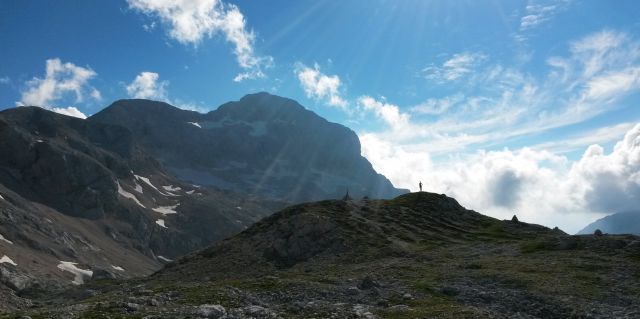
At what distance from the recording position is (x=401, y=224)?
80250mm

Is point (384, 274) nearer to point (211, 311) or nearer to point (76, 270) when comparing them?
point (211, 311)

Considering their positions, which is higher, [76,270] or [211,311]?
[211,311]

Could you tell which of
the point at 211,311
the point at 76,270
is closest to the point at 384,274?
the point at 211,311

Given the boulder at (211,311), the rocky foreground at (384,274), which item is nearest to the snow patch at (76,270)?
the rocky foreground at (384,274)

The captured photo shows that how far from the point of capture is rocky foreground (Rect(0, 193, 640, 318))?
30.6 m

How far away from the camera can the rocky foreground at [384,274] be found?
3064cm

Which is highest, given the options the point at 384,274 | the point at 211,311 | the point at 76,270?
the point at 384,274

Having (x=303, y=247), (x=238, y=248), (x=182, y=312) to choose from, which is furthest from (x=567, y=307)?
(x=238, y=248)

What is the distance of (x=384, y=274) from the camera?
4622 centimetres

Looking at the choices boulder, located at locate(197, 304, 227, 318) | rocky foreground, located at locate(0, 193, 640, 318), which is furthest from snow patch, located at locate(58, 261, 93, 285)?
boulder, located at locate(197, 304, 227, 318)

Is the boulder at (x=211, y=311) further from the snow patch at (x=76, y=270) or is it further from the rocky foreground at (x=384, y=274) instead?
the snow patch at (x=76, y=270)

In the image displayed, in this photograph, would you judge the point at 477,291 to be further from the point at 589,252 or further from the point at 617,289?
the point at 589,252

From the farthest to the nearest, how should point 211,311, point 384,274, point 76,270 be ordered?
1. point 76,270
2. point 384,274
3. point 211,311

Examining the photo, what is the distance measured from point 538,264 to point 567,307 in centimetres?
1774
